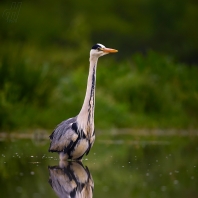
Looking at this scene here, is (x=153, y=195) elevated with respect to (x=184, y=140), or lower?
elevated

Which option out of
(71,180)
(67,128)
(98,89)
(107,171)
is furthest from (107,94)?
(71,180)

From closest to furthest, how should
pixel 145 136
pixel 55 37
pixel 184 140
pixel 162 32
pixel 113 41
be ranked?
pixel 184 140 < pixel 145 136 < pixel 55 37 < pixel 113 41 < pixel 162 32

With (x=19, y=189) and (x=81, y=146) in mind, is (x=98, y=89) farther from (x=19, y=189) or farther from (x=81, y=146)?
(x=19, y=189)

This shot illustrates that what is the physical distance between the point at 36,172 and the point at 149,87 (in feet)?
31.0

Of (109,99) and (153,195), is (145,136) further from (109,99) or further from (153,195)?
(153,195)

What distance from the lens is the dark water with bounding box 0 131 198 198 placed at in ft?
26.4

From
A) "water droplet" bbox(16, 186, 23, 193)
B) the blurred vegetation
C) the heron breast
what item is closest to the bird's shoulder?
the heron breast

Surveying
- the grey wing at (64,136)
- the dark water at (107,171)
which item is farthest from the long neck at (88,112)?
the dark water at (107,171)

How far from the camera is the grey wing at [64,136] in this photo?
10.7 metres

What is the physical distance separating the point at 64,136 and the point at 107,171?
101 cm

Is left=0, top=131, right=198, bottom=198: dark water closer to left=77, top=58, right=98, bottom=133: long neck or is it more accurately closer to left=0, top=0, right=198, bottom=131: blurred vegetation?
left=77, top=58, right=98, bottom=133: long neck

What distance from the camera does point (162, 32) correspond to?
41.7 meters

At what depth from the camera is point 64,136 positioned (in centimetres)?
1076

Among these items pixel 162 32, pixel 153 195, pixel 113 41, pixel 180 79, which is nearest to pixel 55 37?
pixel 113 41
